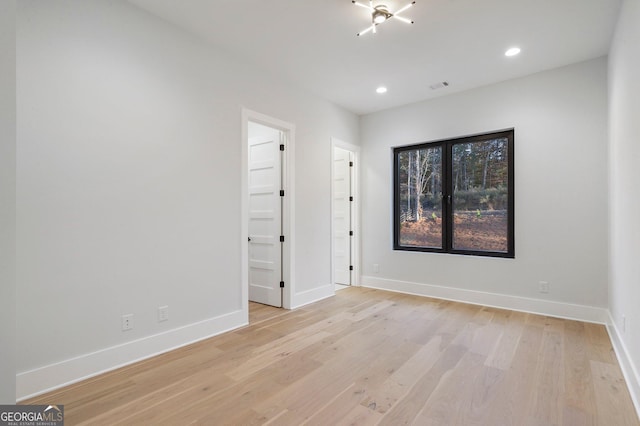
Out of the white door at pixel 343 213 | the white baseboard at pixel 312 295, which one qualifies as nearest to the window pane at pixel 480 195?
the white door at pixel 343 213

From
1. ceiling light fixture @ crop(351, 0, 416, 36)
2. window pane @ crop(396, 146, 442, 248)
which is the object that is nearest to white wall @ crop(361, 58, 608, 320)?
window pane @ crop(396, 146, 442, 248)

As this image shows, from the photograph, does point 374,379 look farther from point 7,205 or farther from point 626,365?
point 7,205

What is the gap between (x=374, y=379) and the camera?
7.57ft

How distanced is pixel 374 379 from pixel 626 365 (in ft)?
6.15

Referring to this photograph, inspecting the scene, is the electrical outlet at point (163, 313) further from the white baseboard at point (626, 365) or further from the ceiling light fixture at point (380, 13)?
the white baseboard at point (626, 365)

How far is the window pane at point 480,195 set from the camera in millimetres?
4137

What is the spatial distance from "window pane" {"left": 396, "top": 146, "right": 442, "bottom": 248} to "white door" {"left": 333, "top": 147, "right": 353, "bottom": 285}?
0.84m

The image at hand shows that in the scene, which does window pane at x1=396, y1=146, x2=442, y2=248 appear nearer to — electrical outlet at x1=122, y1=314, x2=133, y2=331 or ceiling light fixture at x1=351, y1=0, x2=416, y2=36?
ceiling light fixture at x1=351, y1=0, x2=416, y2=36

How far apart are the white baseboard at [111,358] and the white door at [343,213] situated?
253cm

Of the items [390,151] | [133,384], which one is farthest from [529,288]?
[133,384]

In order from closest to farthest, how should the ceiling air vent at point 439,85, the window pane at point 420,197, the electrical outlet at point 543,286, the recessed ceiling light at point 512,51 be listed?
1. the recessed ceiling light at point 512,51
2. the electrical outlet at point 543,286
3. the ceiling air vent at point 439,85
4. the window pane at point 420,197

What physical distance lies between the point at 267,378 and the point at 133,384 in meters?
0.94

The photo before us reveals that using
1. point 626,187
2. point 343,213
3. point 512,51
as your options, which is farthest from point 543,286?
point 343,213

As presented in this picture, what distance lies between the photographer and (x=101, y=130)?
2.42m
